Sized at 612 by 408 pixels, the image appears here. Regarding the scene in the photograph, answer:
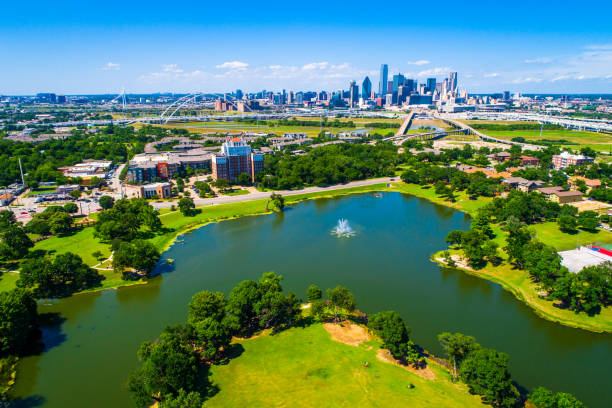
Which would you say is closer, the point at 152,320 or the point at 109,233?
the point at 152,320

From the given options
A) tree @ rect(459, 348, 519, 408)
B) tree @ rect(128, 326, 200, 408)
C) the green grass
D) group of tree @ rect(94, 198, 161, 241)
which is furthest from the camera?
the green grass

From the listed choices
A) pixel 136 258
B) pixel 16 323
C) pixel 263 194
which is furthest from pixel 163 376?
pixel 263 194

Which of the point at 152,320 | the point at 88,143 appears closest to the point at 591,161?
the point at 152,320

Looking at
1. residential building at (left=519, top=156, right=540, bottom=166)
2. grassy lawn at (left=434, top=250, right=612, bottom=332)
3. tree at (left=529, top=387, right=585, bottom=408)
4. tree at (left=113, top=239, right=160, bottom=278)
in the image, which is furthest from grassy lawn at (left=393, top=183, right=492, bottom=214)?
tree at (left=113, top=239, right=160, bottom=278)

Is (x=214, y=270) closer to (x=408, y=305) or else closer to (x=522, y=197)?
(x=408, y=305)

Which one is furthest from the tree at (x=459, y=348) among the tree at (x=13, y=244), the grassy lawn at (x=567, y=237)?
the tree at (x=13, y=244)

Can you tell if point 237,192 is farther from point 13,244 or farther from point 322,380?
point 322,380

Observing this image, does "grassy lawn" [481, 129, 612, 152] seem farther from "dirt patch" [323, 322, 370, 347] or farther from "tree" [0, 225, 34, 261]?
"tree" [0, 225, 34, 261]
